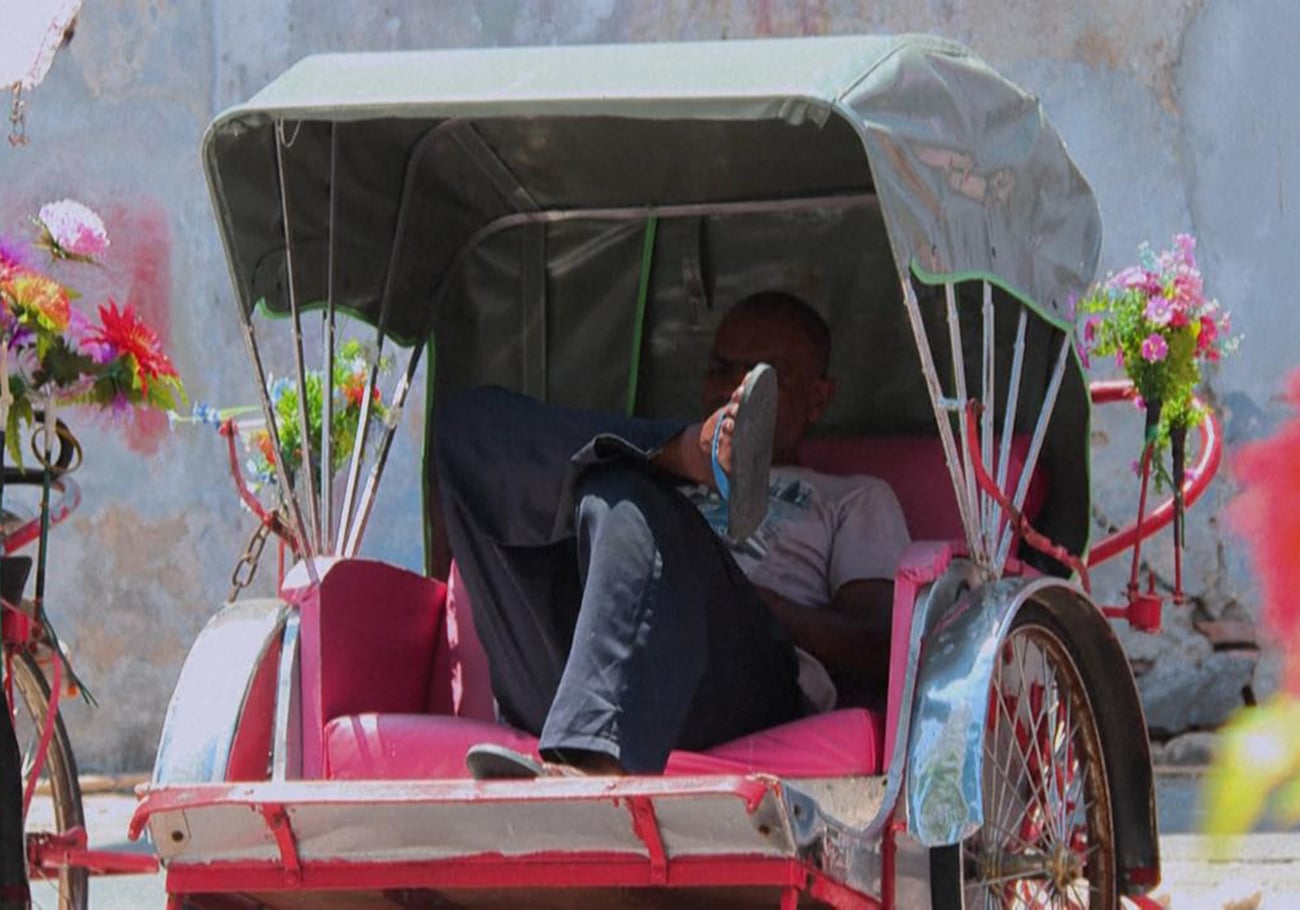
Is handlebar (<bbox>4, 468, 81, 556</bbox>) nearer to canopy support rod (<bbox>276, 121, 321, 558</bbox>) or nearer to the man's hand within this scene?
canopy support rod (<bbox>276, 121, 321, 558</bbox>)

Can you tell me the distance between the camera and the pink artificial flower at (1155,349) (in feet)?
14.4

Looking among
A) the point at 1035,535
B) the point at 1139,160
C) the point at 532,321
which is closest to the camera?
the point at 1035,535

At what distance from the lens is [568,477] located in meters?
3.31

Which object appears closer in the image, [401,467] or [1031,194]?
[1031,194]

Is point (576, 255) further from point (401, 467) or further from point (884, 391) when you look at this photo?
point (401, 467)

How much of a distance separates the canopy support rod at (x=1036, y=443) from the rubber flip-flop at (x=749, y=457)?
737 millimetres

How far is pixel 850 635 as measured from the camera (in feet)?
12.5

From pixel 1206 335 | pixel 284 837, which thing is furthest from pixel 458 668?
pixel 1206 335

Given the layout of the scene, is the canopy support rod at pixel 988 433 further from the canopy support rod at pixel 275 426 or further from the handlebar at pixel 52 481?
the handlebar at pixel 52 481

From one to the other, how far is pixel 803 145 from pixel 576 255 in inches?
27.6

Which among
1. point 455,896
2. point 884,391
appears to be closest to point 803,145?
point 884,391

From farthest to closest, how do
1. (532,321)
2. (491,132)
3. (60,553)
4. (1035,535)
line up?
(60,553), (532,321), (491,132), (1035,535)

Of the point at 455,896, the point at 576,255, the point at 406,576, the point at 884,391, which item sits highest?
the point at 576,255

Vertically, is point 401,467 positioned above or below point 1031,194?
below
